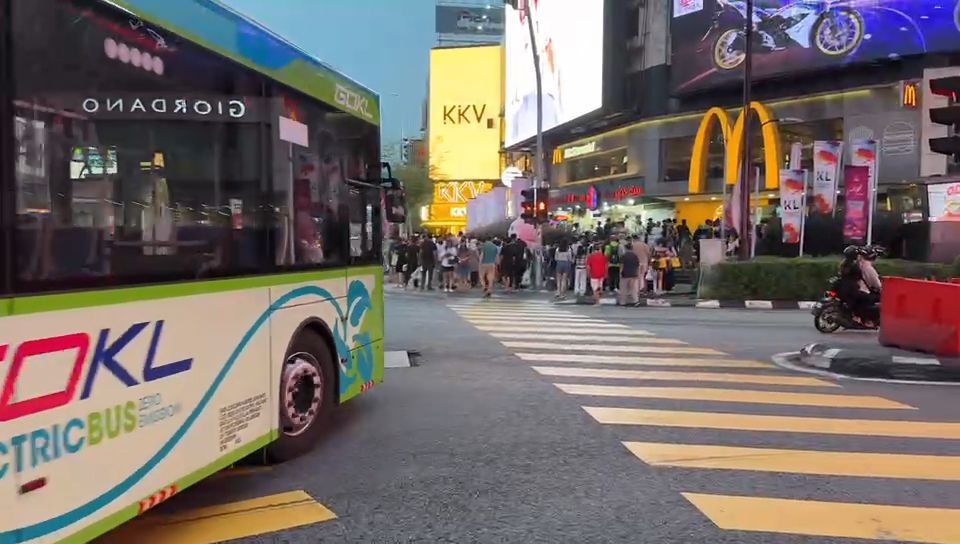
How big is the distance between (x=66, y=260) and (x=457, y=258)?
2124 cm

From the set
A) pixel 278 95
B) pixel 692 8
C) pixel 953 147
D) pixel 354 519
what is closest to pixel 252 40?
pixel 278 95

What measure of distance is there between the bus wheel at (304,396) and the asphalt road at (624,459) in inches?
5.5

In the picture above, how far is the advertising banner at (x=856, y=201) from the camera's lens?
22.5m

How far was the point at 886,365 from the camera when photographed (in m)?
9.84

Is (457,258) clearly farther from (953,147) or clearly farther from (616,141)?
(616,141)

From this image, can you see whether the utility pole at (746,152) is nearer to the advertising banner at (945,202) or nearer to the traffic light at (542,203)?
the traffic light at (542,203)

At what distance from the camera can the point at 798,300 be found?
2047 cm

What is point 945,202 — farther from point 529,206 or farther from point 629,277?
point 529,206

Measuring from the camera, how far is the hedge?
2011 centimetres

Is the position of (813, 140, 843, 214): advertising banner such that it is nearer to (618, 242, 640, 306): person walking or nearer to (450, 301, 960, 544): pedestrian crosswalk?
(618, 242, 640, 306): person walking

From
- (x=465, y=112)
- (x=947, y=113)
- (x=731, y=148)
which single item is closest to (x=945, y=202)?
(x=731, y=148)

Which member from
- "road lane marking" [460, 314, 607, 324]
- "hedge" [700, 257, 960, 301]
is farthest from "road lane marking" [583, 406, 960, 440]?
"hedge" [700, 257, 960, 301]

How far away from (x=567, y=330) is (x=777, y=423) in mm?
7288

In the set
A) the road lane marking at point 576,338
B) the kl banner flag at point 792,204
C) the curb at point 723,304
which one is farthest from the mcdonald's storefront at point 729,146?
the road lane marking at point 576,338
